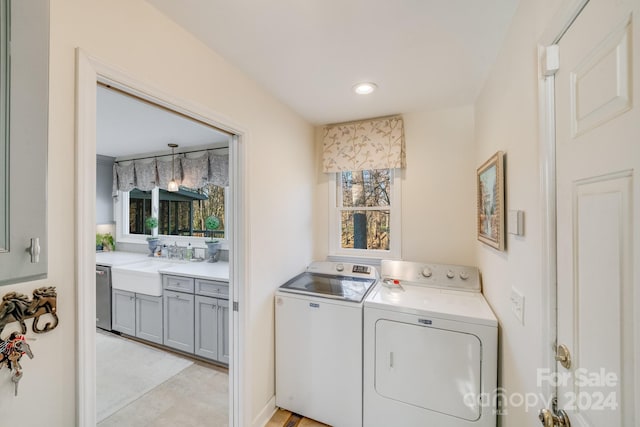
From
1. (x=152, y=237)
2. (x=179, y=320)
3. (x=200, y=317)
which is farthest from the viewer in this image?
(x=152, y=237)

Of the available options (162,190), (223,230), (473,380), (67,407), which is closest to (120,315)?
(223,230)

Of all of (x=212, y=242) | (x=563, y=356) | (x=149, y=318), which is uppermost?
(x=212, y=242)

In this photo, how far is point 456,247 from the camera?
2322mm

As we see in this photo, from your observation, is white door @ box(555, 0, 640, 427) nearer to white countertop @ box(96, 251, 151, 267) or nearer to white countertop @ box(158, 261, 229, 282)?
white countertop @ box(158, 261, 229, 282)

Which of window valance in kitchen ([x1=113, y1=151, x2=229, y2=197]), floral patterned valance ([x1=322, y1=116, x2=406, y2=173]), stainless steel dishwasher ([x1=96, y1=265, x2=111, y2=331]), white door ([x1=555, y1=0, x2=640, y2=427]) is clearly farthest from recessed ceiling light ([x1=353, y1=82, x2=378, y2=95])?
stainless steel dishwasher ([x1=96, y1=265, x2=111, y2=331])

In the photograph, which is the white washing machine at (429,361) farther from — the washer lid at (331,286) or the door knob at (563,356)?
the door knob at (563,356)

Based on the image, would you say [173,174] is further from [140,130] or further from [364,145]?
[364,145]

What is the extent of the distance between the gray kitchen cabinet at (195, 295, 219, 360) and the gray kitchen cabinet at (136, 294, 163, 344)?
21.3 inches

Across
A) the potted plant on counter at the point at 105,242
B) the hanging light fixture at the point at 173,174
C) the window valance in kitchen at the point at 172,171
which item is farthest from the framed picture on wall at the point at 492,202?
the potted plant on counter at the point at 105,242

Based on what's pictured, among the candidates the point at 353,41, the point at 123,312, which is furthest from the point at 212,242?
the point at 353,41

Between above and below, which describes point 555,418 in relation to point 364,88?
below

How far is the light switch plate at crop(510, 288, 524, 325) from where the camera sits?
1.15 meters

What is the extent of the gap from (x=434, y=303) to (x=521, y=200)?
921 millimetres

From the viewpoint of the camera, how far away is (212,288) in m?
2.55
